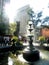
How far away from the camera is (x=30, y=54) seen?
19375 mm

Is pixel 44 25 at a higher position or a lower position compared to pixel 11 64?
higher

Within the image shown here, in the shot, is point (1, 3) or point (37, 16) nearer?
point (1, 3)

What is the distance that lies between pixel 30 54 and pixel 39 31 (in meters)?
43.0

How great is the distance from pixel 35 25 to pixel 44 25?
2989mm

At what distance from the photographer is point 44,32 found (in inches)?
2467

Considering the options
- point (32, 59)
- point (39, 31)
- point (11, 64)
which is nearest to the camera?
point (11, 64)

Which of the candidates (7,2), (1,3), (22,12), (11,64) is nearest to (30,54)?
(11,64)

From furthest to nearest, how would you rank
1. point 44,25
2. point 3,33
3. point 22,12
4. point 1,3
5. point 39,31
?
point 22,12 < point 39,31 < point 44,25 < point 1,3 < point 3,33

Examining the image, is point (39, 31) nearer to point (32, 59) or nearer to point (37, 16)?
point (37, 16)

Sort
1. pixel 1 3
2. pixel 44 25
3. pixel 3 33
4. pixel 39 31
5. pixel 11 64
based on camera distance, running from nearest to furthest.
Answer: pixel 11 64, pixel 3 33, pixel 1 3, pixel 44 25, pixel 39 31

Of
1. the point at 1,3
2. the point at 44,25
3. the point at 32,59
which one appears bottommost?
the point at 32,59

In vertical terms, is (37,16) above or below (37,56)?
above

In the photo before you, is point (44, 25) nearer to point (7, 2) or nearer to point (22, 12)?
point (7, 2)

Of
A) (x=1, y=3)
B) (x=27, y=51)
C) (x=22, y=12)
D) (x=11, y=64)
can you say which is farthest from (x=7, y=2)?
(x=11, y=64)
